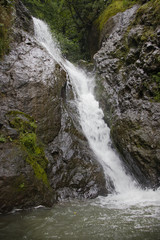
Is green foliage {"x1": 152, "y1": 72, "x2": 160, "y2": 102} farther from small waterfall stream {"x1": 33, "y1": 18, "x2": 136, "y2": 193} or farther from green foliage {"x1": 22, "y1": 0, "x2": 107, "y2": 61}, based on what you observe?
green foliage {"x1": 22, "y1": 0, "x2": 107, "y2": 61}

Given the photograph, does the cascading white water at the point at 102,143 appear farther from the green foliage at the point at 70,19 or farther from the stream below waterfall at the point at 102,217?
the green foliage at the point at 70,19

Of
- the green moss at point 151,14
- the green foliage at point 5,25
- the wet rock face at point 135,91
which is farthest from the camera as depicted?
the green moss at point 151,14

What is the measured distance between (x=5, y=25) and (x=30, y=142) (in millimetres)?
6237

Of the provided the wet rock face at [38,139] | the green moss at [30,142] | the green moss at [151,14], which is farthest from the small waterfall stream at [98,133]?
the green moss at [151,14]

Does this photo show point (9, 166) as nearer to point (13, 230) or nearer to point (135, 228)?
point (13, 230)

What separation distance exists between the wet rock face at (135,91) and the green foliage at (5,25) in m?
4.99

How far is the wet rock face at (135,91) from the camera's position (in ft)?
20.6

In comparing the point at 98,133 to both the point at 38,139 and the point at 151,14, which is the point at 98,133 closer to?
the point at 38,139

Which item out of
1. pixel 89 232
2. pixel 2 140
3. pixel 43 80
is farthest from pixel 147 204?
pixel 43 80

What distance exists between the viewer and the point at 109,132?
8258 mm

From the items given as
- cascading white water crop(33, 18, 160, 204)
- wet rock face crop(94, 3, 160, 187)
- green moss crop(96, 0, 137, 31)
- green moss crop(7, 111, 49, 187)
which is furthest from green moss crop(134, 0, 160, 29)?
green moss crop(7, 111, 49, 187)

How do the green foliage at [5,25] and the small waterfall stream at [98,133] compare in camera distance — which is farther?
the green foliage at [5,25]

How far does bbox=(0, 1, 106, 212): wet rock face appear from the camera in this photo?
4.44 meters

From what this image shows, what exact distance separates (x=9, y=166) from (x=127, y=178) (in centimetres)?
443
